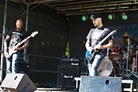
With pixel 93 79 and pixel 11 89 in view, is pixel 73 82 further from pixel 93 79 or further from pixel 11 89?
pixel 93 79

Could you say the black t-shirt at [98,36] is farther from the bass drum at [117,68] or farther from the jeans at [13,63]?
the bass drum at [117,68]

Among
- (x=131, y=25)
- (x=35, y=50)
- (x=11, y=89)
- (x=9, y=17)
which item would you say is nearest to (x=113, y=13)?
(x=131, y=25)

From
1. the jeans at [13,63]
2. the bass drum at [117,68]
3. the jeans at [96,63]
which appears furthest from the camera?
the bass drum at [117,68]

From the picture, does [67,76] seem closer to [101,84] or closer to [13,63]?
[13,63]

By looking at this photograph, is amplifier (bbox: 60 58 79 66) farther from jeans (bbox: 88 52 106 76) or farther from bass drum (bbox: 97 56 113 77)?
jeans (bbox: 88 52 106 76)

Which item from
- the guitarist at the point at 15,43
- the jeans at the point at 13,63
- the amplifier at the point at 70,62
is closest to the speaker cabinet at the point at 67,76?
the amplifier at the point at 70,62

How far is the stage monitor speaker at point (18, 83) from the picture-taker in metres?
4.04

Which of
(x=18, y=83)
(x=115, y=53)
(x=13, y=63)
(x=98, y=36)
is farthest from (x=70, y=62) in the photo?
(x=18, y=83)

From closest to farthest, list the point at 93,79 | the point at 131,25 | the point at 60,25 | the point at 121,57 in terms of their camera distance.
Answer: the point at 93,79 → the point at 121,57 → the point at 131,25 → the point at 60,25

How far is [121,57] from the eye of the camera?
7.75 metres

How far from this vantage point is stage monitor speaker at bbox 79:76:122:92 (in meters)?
3.39

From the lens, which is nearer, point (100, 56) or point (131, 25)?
point (100, 56)

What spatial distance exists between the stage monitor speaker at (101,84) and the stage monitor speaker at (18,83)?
3.07 ft

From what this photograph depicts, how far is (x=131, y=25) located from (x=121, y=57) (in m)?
1.74
